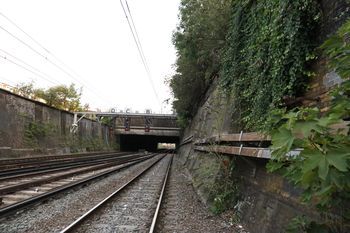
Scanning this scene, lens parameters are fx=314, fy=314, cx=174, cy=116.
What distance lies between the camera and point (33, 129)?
82.0 ft

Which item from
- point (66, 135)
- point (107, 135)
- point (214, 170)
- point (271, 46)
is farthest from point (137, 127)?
point (271, 46)

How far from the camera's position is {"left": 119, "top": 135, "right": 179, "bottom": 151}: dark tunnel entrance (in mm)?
62031

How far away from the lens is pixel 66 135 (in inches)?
1270

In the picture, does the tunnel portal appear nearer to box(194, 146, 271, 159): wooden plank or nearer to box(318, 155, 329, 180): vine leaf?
box(194, 146, 271, 159): wooden plank

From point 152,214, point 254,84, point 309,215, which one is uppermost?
point 254,84

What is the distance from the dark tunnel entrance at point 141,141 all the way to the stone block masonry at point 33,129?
24334mm

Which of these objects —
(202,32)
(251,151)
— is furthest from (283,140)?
(202,32)

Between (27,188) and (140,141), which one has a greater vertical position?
(140,141)

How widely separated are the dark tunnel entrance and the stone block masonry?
79.8 feet

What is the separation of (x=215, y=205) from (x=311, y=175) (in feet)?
20.0

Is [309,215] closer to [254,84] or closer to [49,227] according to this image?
[254,84]

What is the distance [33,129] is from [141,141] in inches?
1821

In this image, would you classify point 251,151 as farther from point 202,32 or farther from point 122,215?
point 202,32

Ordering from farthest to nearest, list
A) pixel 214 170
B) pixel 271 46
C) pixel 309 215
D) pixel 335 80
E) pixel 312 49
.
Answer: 1. pixel 214 170
2. pixel 271 46
3. pixel 312 49
4. pixel 335 80
5. pixel 309 215
